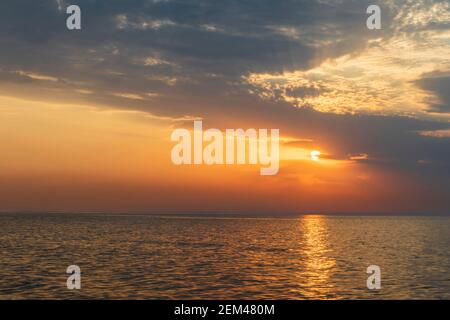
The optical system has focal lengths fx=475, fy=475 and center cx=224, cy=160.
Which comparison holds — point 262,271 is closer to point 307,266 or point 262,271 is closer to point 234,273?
point 234,273

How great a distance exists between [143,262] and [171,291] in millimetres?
21517

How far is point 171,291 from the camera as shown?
4041cm

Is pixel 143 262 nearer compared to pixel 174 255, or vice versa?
pixel 143 262

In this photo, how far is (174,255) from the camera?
71.0 meters

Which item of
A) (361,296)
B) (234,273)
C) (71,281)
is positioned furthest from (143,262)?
(361,296)
